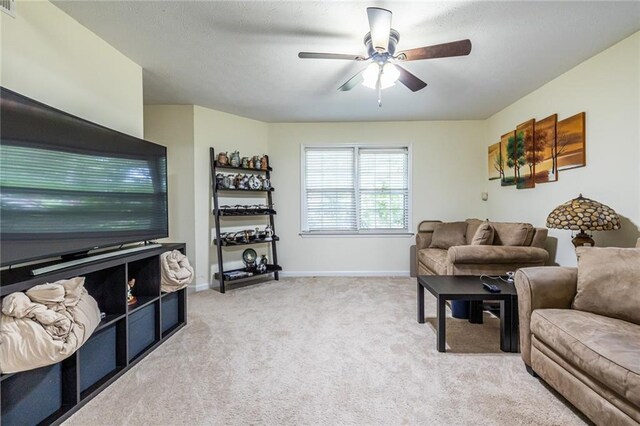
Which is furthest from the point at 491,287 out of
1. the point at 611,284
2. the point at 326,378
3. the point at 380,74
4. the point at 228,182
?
the point at 228,182

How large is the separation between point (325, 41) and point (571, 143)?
8.29ft

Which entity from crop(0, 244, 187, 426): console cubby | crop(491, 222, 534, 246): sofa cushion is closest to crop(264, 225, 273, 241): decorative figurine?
crop(0, 244, 187, 426): console cubby

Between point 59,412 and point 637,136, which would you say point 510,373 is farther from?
point 59,412

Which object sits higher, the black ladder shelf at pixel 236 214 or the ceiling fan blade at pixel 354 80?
the ceiling fan blade at pixel 354 80

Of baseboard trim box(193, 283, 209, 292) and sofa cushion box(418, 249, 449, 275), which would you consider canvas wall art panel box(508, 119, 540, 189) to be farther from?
baseboard trim box(193, 283, 209, 292)

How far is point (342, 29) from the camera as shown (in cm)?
218

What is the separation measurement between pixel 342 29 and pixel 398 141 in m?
2.67

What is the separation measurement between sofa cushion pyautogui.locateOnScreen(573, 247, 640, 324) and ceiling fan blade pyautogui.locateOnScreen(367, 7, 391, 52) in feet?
6.20

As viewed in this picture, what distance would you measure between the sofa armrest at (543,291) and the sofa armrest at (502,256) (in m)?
1.05

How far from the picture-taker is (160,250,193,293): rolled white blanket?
2445 mm

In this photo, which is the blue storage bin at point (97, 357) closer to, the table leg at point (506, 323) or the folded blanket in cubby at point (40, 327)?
the folded blanket in cubby at point (40, 327)

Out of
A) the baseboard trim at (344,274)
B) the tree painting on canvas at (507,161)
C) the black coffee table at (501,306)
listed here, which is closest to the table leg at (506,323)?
the black coffee table at (501,306)

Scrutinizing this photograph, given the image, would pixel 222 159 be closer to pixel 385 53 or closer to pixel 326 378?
pixel 385 53

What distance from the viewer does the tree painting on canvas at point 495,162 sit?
13.5 ft
